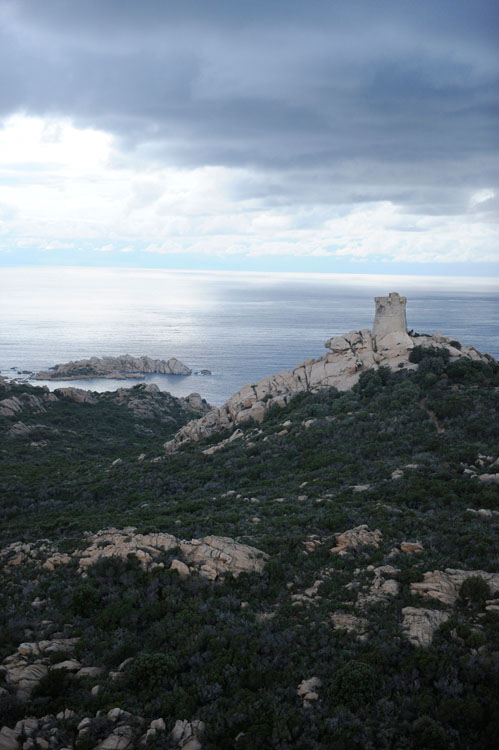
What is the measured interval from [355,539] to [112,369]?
10206 centimetres

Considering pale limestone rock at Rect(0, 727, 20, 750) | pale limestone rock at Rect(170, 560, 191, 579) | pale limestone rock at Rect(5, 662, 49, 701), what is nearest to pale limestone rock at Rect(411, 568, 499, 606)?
pale limestone rock at Rect(170, 560, 191, 579)

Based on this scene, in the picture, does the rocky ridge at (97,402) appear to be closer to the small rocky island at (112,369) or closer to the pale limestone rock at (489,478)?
the small rocky island at (112,369)

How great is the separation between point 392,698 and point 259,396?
32691mm

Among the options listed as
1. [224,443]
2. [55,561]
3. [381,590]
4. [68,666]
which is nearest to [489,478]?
[381,590]

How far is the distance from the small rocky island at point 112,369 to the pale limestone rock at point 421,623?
101 m

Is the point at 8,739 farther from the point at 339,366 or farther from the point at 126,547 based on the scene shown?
the point at 339,366

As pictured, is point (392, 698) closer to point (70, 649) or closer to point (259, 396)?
point (70, 649)

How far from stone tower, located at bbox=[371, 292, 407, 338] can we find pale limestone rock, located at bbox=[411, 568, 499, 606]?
1221 inches

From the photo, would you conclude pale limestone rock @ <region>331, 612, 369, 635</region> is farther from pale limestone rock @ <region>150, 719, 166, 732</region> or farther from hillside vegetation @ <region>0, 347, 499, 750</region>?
pale limestone rock @ <region>150, 719, 166, 732</region>

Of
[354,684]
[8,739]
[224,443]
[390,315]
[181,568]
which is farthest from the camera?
[390,315]

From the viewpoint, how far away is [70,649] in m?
10.4

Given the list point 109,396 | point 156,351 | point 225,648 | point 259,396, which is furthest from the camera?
point 156,351

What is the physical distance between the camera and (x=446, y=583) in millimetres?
11734

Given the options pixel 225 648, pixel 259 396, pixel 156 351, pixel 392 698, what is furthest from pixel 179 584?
pixel 156 351
